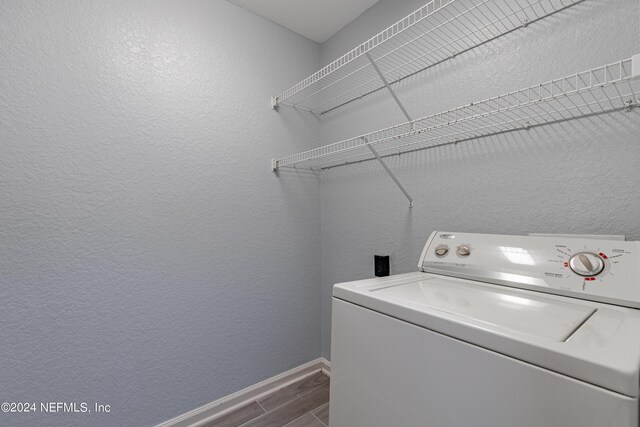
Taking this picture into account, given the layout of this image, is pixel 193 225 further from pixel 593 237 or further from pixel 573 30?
pixel 573 30

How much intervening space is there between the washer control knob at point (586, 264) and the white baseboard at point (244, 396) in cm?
168

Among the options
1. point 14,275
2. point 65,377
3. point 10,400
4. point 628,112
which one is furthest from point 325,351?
point 628,112

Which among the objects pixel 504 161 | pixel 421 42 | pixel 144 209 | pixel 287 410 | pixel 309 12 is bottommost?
pixel 287 410

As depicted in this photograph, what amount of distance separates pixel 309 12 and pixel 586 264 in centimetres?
199

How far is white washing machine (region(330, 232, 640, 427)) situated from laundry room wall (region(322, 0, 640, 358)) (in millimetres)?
191

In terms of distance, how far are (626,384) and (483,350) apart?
0.67ft

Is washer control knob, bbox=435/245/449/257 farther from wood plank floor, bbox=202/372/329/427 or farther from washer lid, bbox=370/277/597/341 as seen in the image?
wood plank floor, bbox=202/372/329/427

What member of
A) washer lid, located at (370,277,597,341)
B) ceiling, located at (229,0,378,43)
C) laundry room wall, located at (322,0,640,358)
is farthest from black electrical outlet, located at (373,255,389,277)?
ceiling, located at (229,0,378,43)

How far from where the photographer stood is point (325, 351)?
2076mm

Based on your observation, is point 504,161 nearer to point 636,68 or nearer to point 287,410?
point 636,68

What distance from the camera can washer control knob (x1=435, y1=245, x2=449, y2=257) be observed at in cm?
119

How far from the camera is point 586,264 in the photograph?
0.84 m

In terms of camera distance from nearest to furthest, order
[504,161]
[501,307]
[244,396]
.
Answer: [501,307]
[504,161]
[244,396]

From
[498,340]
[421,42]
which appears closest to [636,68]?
[498,340]
